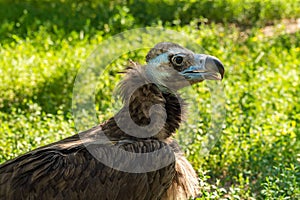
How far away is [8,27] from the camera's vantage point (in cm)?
875

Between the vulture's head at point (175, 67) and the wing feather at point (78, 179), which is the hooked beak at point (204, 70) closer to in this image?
the vulture's head at point (175, 67)

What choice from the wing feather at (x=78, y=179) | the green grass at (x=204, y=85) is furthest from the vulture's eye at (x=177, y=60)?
the green grass at (x=204, y=85)

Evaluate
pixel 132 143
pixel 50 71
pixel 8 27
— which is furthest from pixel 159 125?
pixel 8 27

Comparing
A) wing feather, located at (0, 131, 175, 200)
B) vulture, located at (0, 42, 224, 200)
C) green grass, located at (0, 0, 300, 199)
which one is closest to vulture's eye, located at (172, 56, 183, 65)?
vulture, located at (0, 42, 224, 200)

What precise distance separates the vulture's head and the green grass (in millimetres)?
779

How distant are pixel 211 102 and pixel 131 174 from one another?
2.74 meters

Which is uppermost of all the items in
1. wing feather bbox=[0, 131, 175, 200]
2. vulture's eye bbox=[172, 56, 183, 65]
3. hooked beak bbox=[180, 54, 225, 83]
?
vulture's eye bbox=[172, 56, 183, 65]

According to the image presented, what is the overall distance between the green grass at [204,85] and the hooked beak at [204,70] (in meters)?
0.79

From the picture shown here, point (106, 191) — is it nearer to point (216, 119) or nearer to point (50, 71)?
point (216, 119)

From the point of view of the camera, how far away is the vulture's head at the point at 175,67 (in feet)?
15.1

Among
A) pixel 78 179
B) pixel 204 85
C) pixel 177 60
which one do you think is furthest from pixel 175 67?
pixel 204 85

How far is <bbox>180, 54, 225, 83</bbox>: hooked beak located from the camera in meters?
4.55

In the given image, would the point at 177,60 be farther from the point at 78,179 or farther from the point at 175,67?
the point at 78,179

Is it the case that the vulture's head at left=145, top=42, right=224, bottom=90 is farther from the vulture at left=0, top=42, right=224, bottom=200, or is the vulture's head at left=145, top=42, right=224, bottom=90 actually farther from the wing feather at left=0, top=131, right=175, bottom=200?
the wing feather at left=0, top=131, right=175, bottom=200
